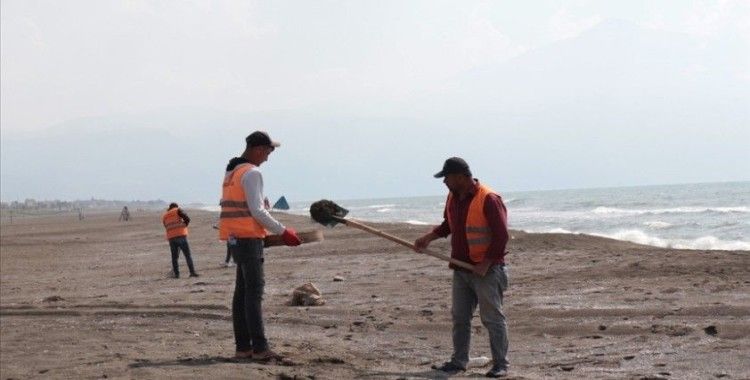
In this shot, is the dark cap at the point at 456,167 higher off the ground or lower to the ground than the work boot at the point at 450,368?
higher

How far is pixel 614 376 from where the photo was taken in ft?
23.2

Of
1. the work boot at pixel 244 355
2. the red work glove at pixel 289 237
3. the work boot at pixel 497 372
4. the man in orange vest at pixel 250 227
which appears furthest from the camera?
the work boot at pixel 244 355

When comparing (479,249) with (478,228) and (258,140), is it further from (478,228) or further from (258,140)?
(258,140)

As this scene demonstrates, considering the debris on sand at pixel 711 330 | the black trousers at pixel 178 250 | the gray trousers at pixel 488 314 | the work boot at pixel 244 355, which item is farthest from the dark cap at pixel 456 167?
the black trousers at pixel 178 250

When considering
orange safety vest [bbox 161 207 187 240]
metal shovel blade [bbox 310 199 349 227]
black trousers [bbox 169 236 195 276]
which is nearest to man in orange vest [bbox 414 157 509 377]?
metal shovel blade [bbox 310 199 349 227]

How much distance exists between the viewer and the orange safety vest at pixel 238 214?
7.80m

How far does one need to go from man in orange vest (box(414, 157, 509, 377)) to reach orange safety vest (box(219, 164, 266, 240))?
160 centimetres

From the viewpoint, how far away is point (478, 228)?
24.2 feet

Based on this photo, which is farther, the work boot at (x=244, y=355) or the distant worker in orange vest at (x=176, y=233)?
the distant worker in orange vest at (x=176, y=233)

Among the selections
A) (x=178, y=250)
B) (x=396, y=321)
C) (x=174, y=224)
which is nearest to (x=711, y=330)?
(x=396, y=321)

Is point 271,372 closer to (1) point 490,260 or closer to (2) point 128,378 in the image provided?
(2) point 128,378

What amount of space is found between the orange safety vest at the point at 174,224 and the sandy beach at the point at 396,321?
33.6 inches

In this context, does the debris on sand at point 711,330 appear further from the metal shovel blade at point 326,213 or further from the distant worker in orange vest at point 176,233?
the distant worker in orange vest at point 176,233

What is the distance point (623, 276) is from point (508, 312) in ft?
10.4
